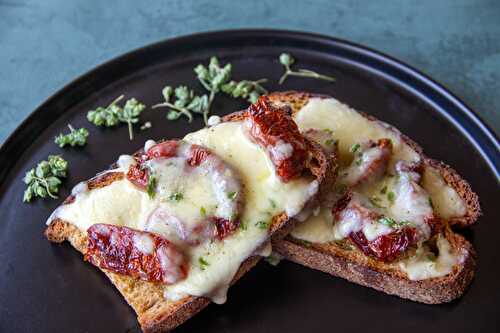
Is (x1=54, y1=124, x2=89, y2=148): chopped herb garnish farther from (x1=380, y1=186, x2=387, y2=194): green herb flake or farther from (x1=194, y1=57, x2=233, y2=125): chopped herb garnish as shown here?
(x1=380, y1=186, x2=387, y2=194): green herb flake

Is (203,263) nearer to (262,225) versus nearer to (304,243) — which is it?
(262,225)

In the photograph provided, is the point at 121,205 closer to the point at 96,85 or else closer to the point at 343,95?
the point at 96,85

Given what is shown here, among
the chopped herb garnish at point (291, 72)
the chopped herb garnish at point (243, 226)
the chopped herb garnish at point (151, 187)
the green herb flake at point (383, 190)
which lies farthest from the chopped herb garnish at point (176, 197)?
the chopped herb garnish at point (291, 72)

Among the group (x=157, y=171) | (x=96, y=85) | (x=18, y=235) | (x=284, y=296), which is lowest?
(x=284, y=296)

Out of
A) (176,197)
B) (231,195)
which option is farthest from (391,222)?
(176,197)

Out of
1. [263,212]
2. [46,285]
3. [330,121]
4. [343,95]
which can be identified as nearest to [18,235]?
[46,285]

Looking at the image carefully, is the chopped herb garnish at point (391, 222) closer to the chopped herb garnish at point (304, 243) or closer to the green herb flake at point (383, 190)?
the green herb flake at point (383, 190)

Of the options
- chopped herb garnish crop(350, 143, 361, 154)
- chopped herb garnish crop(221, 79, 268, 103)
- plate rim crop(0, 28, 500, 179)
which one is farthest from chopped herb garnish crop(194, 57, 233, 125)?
chopped herb garnish crop(350, 143, 361, 154)
